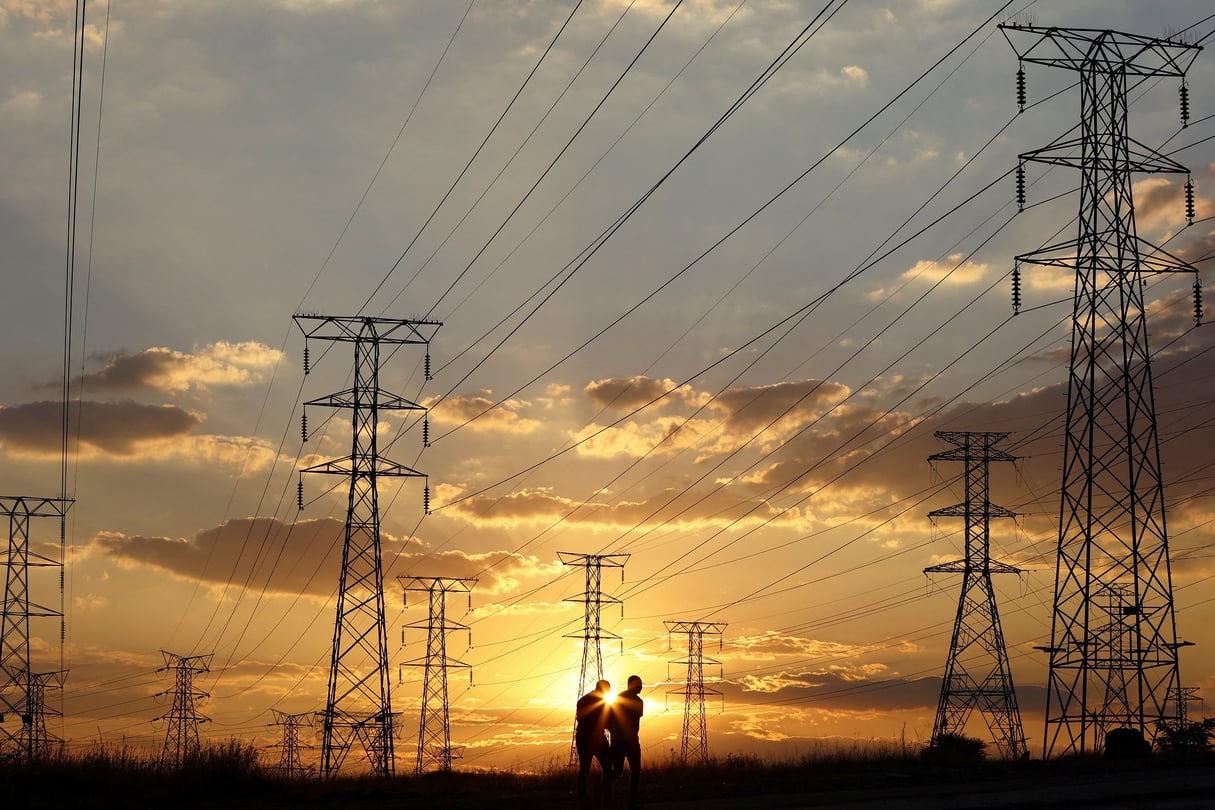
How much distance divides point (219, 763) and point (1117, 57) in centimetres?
3512

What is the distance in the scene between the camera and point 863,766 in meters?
31.1

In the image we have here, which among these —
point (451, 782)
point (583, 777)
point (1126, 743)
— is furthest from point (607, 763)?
point (1126, 743)

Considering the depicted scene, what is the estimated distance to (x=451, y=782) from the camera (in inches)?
1217

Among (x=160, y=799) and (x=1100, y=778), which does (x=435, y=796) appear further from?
(x=1100, y=778)

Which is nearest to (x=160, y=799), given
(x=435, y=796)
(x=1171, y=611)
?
(x=435, y=796)

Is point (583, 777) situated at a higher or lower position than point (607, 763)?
lower

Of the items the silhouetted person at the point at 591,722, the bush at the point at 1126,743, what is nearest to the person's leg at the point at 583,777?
the silhouetted person at the point at 591,722

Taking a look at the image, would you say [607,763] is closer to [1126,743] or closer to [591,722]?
[591,722]

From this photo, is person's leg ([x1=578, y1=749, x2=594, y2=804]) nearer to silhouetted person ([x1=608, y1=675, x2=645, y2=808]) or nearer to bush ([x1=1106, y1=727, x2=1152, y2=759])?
silhouetted person ([x1=608, y1=675, x2=645, y2=808])

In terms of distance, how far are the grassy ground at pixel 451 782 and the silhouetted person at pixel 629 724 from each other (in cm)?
227

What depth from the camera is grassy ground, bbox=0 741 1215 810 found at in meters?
25.6

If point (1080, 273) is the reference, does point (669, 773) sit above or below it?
below

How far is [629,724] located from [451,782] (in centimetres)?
1076

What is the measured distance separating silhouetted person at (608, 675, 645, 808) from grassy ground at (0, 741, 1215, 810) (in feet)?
7.45
